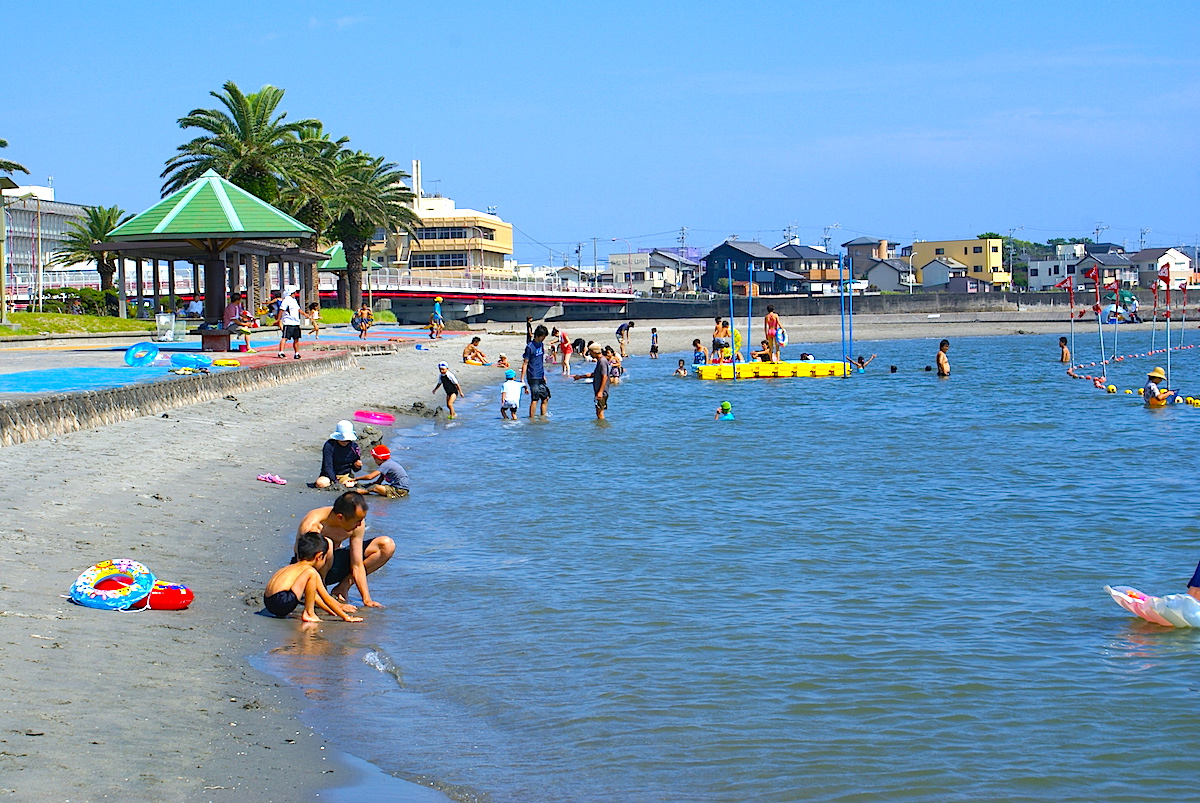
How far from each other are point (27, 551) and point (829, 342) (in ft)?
177

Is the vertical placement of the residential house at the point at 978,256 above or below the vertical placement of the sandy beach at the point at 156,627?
above

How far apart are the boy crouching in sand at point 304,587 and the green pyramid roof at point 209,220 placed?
873 inches

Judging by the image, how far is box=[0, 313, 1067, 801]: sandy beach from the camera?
16.9 feet

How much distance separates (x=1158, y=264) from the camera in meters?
112

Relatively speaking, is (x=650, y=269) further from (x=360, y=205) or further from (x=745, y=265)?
(x=360, y=205)

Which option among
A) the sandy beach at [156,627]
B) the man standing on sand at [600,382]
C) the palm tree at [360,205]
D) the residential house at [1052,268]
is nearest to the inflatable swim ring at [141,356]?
the sandy beach at [156,627]

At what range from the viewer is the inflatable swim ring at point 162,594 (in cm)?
769

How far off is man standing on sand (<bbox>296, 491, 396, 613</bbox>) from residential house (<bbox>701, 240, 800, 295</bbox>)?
295ft

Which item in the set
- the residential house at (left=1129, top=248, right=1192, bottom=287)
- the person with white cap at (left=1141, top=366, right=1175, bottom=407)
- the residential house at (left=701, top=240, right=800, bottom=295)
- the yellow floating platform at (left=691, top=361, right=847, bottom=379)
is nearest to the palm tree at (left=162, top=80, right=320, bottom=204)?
the yellow floating platform at (left=691, top=361, right=847, bottom=379)

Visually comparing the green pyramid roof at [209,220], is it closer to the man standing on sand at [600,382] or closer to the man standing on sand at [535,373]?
the man standing on sand at [535,373]

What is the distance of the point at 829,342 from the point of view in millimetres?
59656

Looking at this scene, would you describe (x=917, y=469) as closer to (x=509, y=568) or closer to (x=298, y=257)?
(x=509, y=568)

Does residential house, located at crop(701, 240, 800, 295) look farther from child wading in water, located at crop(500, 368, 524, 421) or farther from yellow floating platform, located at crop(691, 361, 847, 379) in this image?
child wading in water, located at crop(500, 368, 524, 421)

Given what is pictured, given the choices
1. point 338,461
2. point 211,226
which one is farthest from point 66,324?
point 338,461
